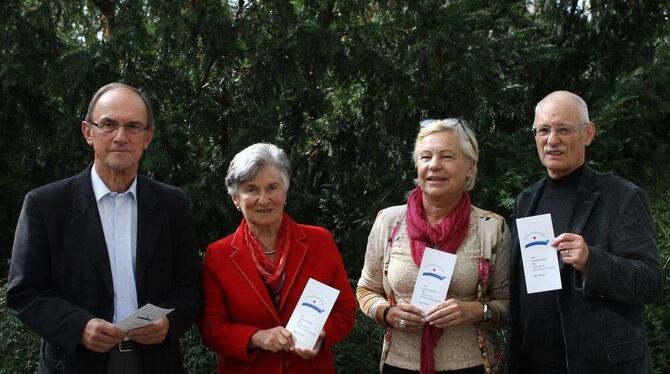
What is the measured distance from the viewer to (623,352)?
132 inches

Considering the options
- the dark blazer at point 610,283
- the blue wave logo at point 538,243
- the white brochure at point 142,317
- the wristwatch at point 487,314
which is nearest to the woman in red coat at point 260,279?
the white brochure at point 142,317

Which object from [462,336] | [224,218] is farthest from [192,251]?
[224,218]

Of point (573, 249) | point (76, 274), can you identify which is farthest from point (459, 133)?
point (76, 274)

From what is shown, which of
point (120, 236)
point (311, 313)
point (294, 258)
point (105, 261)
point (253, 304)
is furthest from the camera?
point (294, 258)

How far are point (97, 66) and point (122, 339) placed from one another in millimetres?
3257

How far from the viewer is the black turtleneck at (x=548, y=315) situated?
3.52 m

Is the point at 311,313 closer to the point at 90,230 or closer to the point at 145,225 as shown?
the point at 145,225

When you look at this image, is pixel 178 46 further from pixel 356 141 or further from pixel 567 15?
pixel 567 15

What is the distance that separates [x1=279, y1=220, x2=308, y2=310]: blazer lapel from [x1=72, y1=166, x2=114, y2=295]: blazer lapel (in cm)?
82

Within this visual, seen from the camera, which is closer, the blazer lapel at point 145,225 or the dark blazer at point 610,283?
the dark blazer at point 610,283

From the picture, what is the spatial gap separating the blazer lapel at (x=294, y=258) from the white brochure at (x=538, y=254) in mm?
1064

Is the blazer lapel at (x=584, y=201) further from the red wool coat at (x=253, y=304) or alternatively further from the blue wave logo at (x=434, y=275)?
the red wool coat at (x=253, y=304)

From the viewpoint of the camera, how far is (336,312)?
385 centimetres

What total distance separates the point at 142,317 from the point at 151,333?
16cm
